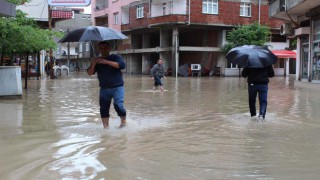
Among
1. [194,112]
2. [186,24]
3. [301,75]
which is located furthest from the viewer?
[186,24]

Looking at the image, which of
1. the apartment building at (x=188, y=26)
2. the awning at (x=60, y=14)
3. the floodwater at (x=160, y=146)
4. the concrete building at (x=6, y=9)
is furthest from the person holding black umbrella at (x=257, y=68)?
the apartment building at (x=188, y=26)

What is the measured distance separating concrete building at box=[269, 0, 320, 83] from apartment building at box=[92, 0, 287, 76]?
1657 centimetres

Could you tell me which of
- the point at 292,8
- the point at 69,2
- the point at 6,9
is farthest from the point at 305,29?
the point at 6,9

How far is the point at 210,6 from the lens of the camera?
45.3 metres

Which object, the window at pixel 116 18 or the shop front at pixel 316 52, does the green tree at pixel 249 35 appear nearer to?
the shop front at pixel 316 52

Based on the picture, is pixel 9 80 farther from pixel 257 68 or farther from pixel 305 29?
pixel 305 29

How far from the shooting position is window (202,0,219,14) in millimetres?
44969

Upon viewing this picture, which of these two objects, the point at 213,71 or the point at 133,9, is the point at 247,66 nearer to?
the point at 213,71

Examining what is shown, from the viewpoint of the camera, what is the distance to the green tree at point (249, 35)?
42438 mm

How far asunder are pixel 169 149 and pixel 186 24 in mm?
38256

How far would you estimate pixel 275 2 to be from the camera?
27.3m

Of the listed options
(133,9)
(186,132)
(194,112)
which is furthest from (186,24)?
(186,132)

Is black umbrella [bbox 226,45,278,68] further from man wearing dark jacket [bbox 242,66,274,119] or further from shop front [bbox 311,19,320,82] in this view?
shop front [bbox 311,19,320,82]

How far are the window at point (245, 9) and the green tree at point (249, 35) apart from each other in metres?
3.89
